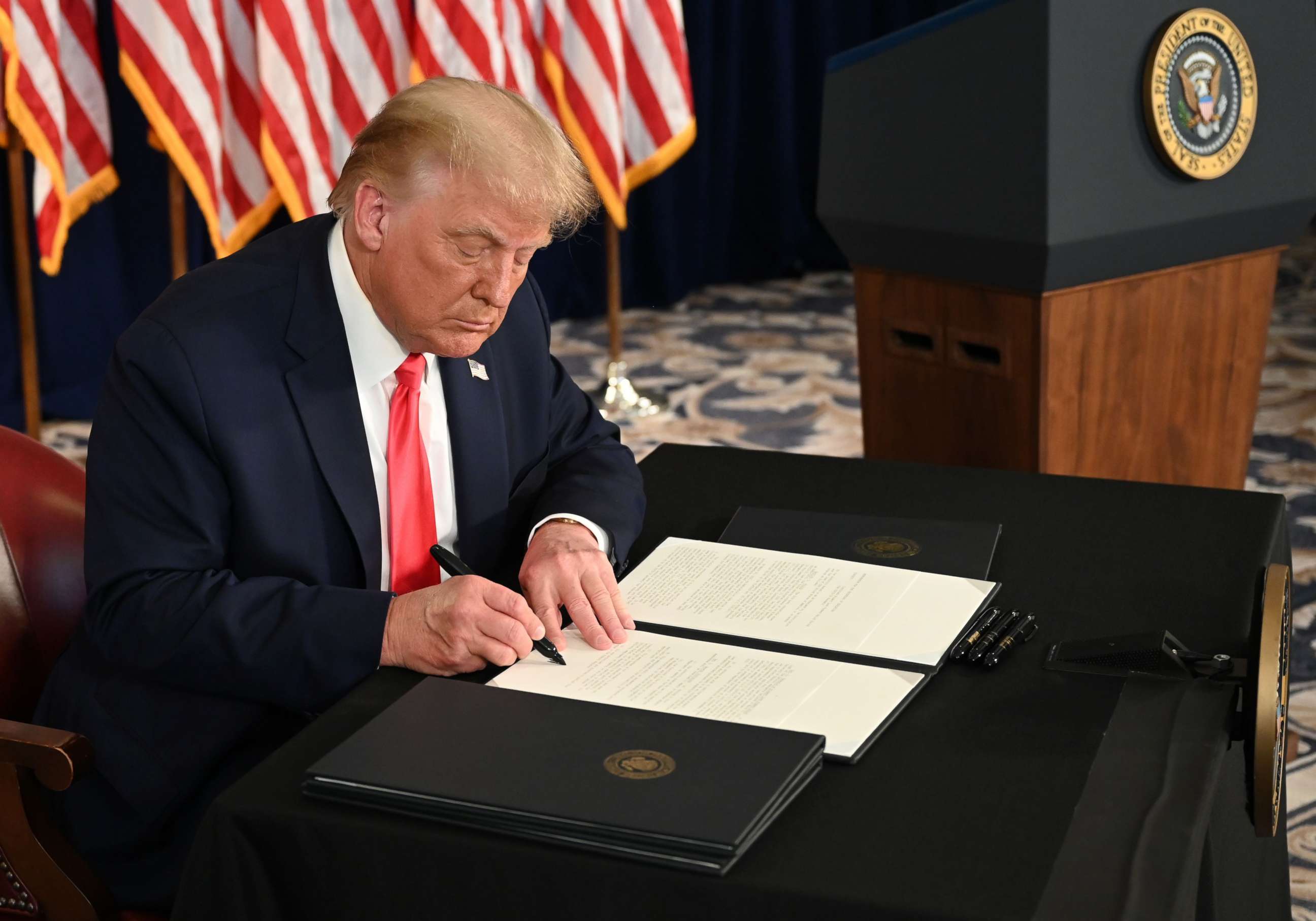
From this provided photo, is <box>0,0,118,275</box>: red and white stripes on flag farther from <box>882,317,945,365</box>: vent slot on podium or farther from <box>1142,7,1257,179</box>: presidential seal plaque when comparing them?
<box>1142,7,1257,179</box>: presidential seal plaque

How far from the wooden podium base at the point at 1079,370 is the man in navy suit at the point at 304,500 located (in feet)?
3.95

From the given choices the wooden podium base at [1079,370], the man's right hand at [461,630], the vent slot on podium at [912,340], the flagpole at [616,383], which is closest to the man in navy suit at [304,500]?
the man's right hand at [461,630]

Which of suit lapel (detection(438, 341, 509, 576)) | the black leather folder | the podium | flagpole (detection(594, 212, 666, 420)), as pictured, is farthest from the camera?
flagpole (detection(594, 212, 666, 420))

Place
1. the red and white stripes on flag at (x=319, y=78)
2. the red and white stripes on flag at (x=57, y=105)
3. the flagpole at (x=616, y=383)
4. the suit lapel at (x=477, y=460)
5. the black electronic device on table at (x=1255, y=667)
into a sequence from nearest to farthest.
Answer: the black electronic device on table at (x=1255, y=667), the suit lapel at (x=477, y=460), the red and white stripes on flag at (x=57, y=105), the red and white stripes on flag at (x=319, y=78), the flagpole at (x=616, y=383)

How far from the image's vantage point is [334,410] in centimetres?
164

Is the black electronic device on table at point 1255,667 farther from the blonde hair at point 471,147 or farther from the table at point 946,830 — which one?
the blonde hair at point 471,147

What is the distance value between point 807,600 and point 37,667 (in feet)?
2.85

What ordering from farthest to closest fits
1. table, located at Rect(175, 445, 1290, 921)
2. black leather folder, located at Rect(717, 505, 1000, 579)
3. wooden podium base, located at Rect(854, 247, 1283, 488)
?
wooden podium base, located at Rect(854, 247, 1283, 488) → black leather folder, located at Rect(717, 505, 1000, 579) → table, located at Rect(175, 445, 1290, 921)

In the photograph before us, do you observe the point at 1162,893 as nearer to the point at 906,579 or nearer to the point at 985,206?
the point at 906,579

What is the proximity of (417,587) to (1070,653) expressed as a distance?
756mm

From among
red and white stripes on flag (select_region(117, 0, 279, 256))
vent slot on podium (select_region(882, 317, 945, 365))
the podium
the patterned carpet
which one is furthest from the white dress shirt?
red and white stripes on flag (select_region(117, 0, 279, 256))

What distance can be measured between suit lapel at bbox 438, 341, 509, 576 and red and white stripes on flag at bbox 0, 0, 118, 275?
2.72 m

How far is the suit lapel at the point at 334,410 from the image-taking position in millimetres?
1624

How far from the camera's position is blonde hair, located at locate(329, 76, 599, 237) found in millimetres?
1538
